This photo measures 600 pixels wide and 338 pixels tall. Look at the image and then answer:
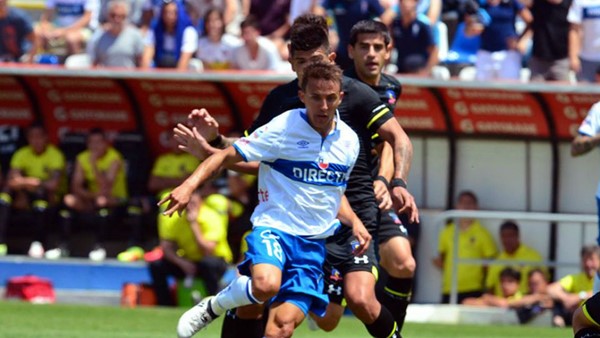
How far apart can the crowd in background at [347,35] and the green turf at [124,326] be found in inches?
126

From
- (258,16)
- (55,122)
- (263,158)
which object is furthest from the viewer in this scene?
(55,122)

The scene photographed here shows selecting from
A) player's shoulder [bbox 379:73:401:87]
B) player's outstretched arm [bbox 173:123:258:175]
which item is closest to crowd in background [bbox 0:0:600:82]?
player's shoulder [bbox 379:73:401:87]

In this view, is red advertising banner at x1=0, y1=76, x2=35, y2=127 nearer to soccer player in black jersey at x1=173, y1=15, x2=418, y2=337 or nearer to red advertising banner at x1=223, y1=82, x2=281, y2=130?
red advertising banner at x1=223, y1=82, x2=281, y2=130

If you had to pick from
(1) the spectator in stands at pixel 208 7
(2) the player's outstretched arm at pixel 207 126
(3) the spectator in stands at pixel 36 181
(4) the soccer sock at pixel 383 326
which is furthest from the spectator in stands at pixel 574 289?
(2) the player's outstretched arm at pixel 207 126

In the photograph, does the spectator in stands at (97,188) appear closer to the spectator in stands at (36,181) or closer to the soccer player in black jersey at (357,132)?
the spectator in stands at (36,181)

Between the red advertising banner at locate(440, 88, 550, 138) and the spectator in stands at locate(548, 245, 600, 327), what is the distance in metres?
2.17

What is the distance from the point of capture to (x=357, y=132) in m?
9.16

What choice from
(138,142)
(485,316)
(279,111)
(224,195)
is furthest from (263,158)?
(138,142)

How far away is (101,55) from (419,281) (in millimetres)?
4781

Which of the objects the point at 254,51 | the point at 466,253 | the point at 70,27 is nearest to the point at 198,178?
the point at 466,253

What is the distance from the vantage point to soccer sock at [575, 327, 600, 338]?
28.3 feet

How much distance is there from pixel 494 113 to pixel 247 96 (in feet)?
10.1

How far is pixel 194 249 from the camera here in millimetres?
17016

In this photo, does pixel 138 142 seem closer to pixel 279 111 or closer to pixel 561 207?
pixel 561 207
